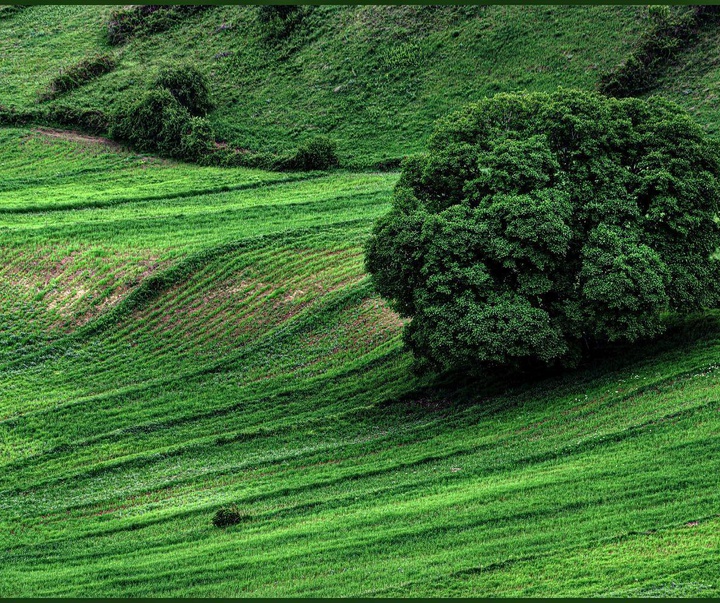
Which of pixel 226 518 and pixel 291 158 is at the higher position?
pixel 291 158

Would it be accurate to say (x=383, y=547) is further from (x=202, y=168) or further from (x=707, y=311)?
(x=202, y=168)

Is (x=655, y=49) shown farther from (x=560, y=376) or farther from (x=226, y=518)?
(x=226, y=518)

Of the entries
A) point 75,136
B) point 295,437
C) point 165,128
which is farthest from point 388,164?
point 295,437

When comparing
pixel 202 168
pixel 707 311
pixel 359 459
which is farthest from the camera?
pixel 202 168

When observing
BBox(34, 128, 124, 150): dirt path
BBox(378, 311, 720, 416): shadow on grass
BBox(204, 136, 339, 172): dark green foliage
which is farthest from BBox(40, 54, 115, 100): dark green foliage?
BBox(378, 311, 720, 416): shadow on grass

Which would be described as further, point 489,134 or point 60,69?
point 60,69

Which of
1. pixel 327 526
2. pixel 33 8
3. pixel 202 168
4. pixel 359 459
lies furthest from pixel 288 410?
pixel 33 8

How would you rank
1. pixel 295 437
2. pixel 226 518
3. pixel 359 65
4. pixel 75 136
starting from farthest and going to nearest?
1. pixel 359 65
2. pixel 75 136
3. pixel 295 437
4. pixel 226 518
